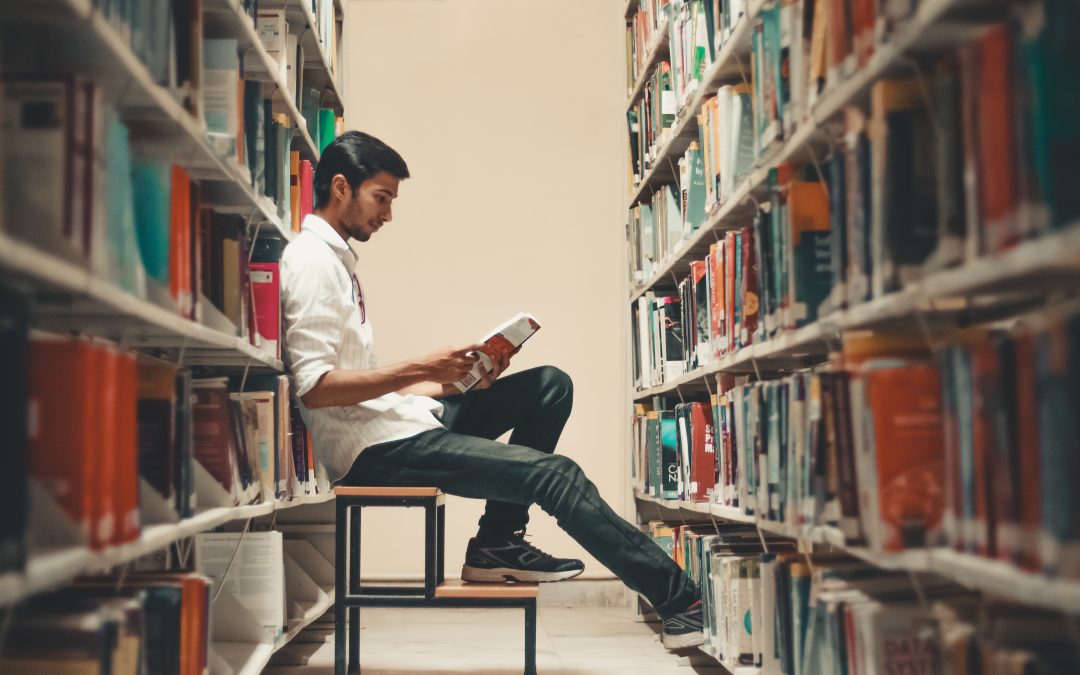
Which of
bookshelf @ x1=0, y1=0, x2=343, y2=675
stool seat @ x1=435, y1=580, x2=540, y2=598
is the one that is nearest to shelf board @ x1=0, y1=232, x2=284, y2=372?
bookshelf @ x1=0, y1=0, x2=343, y2=675

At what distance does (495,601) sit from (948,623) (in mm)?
1370

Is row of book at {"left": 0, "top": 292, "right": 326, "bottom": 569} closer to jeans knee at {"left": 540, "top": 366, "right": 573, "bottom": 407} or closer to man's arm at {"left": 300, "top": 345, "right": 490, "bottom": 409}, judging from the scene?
man's arm at {"left": 300, "top": 345, "right": 490, "bottom": 409}

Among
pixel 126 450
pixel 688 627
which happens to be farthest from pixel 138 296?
pixel 688 627

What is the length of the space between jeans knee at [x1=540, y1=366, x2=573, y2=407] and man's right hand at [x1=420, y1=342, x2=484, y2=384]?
27 centimetres

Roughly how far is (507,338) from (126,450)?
1.33m

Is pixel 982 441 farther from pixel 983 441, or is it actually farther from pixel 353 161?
pixel 353 161

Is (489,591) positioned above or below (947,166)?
below

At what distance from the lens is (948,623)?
51.7 inches

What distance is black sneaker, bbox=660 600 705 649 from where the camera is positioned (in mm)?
2564

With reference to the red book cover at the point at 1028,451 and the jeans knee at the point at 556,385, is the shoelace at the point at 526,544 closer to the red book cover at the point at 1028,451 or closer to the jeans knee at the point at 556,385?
the jeans knee at the point at 556,385

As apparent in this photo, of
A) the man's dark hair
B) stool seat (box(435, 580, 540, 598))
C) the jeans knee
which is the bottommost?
stool seat (box(435, 580, 540, 598))

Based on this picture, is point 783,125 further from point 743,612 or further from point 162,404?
point 162,404

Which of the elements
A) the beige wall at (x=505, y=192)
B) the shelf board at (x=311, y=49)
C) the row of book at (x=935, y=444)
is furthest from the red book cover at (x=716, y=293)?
the beige wall at (x=505, y=192)

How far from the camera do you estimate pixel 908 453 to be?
54.7 inches
